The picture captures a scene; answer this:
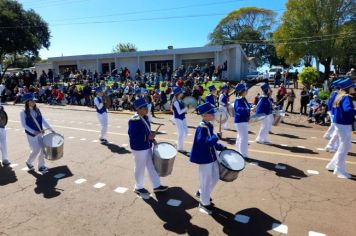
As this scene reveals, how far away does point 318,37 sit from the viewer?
113ft

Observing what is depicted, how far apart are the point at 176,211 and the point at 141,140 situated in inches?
58.9

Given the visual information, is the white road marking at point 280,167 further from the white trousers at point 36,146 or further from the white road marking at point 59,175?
the white trousers at point 36,146

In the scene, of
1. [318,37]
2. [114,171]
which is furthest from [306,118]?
[318,37]

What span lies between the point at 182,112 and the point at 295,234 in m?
5.53

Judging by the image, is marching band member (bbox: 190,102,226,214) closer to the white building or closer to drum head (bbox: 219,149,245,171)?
drum head (bbox: 219,149,245,171)

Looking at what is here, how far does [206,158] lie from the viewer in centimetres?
578

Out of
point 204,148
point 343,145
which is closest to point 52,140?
point 204,148

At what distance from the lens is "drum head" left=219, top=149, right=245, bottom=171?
572 centimetres

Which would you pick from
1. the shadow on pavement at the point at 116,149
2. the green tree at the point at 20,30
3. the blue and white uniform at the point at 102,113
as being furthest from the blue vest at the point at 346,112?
the green tree at the point at 20,30

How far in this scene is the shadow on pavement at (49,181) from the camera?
23.2 ft

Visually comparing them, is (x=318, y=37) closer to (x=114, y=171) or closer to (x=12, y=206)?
(x=114, y=171)

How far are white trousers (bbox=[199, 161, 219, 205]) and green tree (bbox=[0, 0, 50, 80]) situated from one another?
1645 inches

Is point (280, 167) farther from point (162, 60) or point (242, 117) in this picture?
point (162, 60)

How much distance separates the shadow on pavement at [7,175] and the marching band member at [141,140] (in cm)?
329
